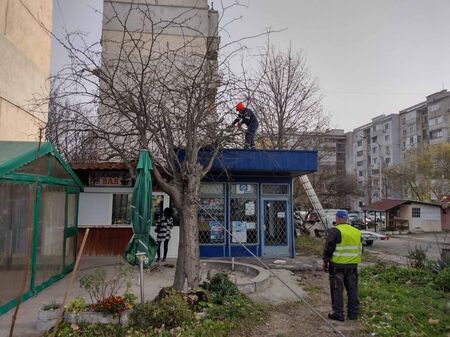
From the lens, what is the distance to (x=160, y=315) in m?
5.11

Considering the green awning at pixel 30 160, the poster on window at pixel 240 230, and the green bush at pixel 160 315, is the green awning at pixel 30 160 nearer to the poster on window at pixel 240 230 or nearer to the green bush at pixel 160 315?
the green bush at pixel 160 315

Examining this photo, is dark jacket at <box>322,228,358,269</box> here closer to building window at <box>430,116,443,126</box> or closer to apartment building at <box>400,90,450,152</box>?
apartment building at <box>400,90,450,152</box>

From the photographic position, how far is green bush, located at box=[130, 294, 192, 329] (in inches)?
201

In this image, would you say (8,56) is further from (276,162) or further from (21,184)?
(276,162)

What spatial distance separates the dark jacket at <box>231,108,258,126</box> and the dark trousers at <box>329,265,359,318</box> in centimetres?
421

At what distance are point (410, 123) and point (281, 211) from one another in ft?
208

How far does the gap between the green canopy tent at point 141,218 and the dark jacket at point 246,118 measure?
3.02 metres

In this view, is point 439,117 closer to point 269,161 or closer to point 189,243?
point 269,161

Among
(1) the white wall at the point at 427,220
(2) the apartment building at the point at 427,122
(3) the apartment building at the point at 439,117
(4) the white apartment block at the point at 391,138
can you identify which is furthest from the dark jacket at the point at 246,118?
(3) the apartment building at the point at 439,117

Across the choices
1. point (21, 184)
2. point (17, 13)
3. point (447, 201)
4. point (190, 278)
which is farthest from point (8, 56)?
point (447, 201)

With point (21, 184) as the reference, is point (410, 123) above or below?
above

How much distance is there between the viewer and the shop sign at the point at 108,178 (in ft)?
39.1

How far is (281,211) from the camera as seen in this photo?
12750 millimetres

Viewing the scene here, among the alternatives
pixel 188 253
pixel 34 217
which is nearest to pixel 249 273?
pixel 188 253
